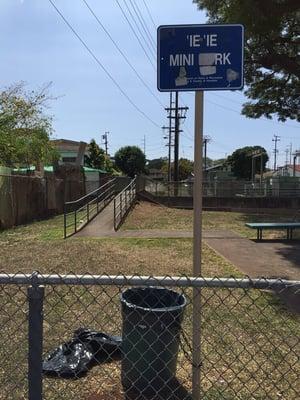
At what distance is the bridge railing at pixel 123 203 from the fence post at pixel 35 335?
15445 mm

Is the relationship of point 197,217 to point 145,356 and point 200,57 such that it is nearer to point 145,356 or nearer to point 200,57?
point 200,57

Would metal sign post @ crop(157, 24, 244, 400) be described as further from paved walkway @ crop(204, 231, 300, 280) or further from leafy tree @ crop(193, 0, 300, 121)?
leafy tree @ crop(193, 0, 300, 121)

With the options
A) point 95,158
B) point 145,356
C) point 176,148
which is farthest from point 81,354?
point 95,158

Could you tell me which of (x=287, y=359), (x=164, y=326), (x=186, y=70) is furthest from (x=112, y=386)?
(x=186, y=70)

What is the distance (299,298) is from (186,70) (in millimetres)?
5084

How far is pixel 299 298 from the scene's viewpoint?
25.2 feet

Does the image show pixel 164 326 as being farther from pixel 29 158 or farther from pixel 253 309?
pixel 29 158

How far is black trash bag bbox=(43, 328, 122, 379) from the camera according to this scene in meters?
4.43

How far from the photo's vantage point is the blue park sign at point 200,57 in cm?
345

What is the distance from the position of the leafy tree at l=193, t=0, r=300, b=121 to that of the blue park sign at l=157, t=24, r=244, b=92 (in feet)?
45.5

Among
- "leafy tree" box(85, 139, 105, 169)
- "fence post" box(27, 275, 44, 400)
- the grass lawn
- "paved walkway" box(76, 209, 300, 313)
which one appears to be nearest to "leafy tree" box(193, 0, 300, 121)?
"paved walkway" box(76, 209, 300, 313)

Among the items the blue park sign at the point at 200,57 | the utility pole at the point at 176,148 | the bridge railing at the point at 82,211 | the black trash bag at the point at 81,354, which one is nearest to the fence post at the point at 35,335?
the black trash bag at the point at 81,354

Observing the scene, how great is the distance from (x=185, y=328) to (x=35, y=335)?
326 cm

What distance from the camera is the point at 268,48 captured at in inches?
792
